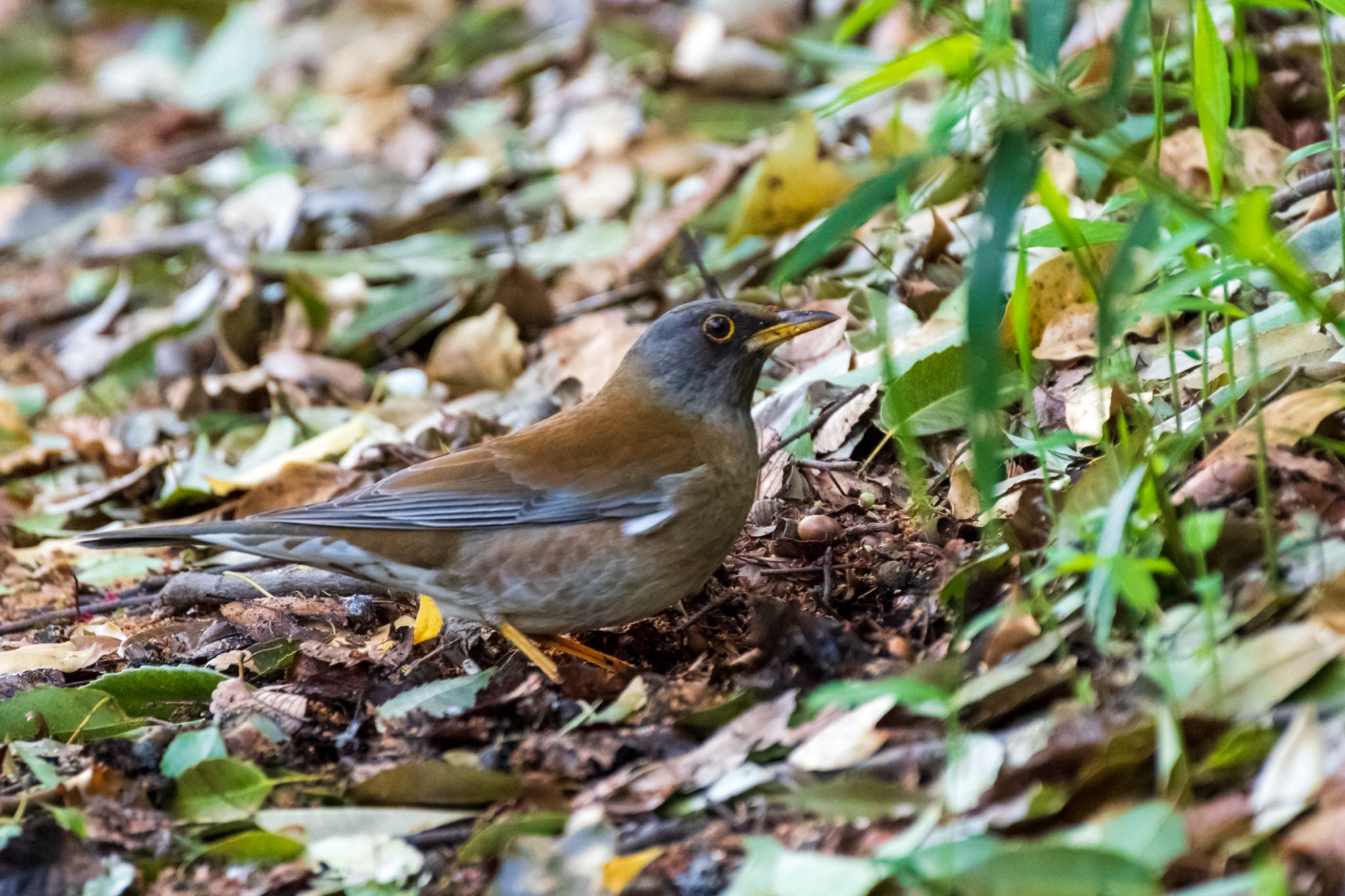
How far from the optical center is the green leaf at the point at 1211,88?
3.51 meters

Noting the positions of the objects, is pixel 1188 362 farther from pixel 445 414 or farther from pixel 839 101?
pixel 445 414

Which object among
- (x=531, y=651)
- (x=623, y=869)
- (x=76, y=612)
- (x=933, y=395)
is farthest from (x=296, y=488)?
(x=623, y=869)

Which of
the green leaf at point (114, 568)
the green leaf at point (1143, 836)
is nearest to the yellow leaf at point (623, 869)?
the green leaf at point (1143, 836)

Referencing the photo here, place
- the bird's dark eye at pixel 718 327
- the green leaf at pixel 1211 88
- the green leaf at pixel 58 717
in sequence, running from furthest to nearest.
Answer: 1. the bird's dark eye at pixel 718 327
2. the green leaf at pixel 58 717
3. the green leaf at pixel 1211 88

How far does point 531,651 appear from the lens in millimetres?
4234

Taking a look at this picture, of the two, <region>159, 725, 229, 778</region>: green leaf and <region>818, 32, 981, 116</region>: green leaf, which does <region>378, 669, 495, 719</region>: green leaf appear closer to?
<region>159, 725, 229, 778</region>: green leaf

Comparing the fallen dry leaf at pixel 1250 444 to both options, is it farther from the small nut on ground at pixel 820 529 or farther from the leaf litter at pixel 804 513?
the small nut on ground at pixel 820 529

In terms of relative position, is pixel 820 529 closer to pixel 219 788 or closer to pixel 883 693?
pixel 883 693

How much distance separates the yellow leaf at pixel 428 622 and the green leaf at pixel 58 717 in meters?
0.92

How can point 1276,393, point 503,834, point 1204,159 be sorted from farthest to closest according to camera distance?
point 1204,159 < point 1276,393 < point 503,834

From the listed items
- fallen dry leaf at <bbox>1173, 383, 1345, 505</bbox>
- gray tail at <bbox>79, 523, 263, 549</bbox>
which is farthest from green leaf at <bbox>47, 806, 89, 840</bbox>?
fallen dry leaf at <bbox>1173, 383, 1345, 505</bbox>

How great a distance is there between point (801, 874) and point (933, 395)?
82.7 inches

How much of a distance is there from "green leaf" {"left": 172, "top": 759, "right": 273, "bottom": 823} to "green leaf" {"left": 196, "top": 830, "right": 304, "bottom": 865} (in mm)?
205

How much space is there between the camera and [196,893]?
3.28m
